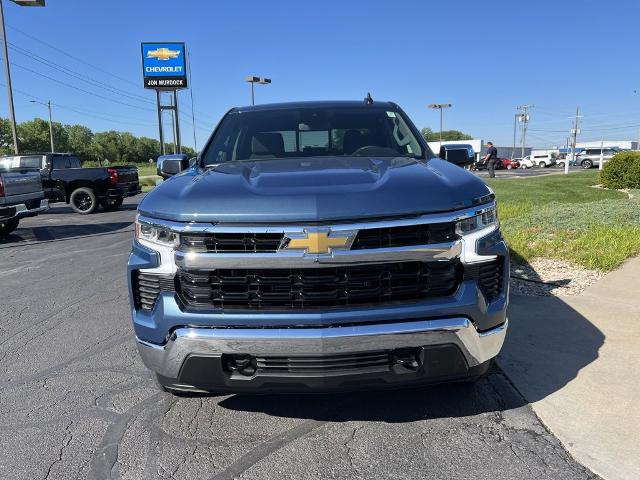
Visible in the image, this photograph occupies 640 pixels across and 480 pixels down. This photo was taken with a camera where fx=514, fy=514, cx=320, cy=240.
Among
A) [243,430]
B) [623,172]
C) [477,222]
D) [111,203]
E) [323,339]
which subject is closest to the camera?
[323,339]

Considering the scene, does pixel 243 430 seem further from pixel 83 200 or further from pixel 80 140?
pixel 80 140

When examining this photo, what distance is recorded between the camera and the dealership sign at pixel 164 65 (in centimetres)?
3697

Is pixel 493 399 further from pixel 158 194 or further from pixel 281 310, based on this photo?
pixel 158 194


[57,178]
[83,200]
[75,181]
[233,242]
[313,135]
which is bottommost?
[83,200]

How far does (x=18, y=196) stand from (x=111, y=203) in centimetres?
612

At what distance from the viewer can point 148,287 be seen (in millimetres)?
2586

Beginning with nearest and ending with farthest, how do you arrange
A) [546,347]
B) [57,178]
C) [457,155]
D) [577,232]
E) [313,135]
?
[546,347] < [313,135] < [457,155] < [577,232] < [57,178]

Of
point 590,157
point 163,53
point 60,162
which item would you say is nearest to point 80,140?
point 163,53

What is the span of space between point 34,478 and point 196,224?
4.83ft

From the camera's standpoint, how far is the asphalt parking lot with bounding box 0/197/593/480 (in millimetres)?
2512

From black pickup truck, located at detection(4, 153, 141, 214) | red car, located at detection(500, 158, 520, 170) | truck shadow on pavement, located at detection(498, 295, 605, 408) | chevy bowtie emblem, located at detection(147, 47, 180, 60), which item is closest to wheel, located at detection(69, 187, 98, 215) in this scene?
black pickup truck, located at detection(4, 153, 141, 214)

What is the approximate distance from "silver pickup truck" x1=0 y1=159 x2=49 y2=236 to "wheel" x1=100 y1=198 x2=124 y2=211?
4433 mm

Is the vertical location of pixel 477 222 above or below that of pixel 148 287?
above

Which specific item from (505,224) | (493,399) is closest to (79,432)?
(493,399)
